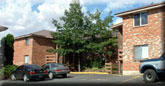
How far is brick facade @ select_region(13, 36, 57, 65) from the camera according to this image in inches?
1172

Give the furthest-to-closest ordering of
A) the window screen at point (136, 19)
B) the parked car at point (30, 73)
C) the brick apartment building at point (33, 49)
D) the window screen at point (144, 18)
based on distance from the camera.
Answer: the brick apartment building at point (33, 49), the window screen at point (136, 19), the window screen at point (144, 18), the parked car at point (30, 73)

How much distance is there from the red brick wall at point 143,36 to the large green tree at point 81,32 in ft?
14.9

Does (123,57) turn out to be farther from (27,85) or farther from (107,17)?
(27,85)

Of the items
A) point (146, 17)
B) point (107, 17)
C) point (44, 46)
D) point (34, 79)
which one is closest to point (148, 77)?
point (146, 17)

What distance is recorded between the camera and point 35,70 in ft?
56.2

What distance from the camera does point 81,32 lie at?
25.6m

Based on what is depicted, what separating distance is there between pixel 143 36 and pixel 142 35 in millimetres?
138

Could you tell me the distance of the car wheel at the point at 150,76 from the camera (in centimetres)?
1252

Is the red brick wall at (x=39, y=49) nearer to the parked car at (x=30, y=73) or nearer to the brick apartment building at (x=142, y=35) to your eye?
the parked car at (x=30, y=73)

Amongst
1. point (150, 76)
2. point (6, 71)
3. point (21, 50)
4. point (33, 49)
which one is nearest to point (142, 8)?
point (150, 76)

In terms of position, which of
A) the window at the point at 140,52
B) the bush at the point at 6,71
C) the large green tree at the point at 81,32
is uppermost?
the large green tree at the point at 81,32

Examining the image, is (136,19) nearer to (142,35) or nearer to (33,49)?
(142,35)

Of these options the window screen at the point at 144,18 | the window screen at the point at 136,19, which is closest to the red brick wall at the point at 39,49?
the window screen at the point at 136,19

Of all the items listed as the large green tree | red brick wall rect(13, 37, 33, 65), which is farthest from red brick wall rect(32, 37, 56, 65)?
the large green tree
